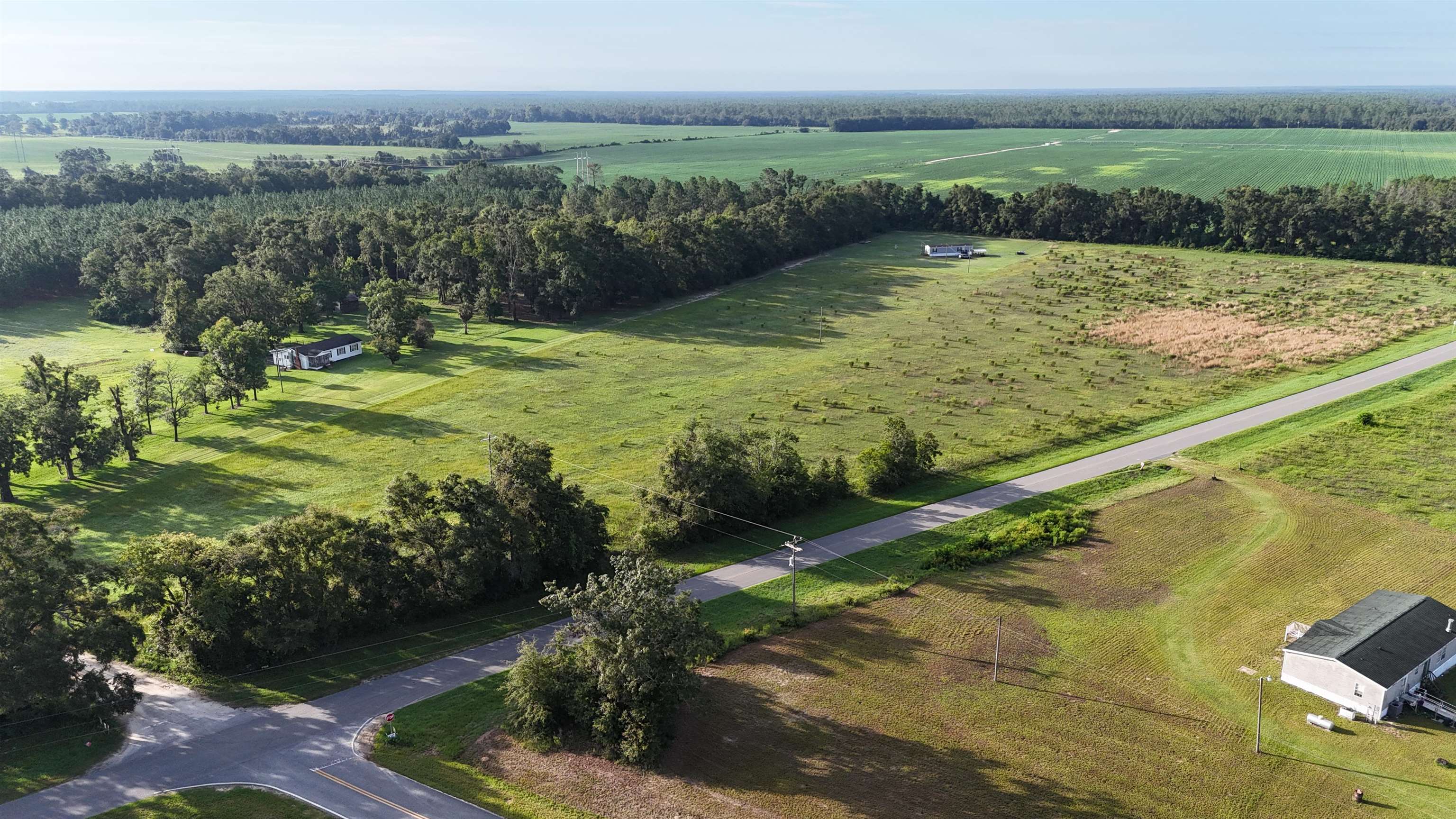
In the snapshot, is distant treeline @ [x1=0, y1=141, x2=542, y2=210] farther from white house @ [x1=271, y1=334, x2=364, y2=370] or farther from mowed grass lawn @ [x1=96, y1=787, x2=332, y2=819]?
mowed grass lawn @ [x1=96, y1=787, x2=332, y2=819]

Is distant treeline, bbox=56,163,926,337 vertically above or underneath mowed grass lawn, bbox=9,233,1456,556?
above

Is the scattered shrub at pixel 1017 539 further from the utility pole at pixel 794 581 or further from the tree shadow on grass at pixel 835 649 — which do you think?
the tree shadow on grass at pixel 835 649

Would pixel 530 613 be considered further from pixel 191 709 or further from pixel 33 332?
pixel 33 332

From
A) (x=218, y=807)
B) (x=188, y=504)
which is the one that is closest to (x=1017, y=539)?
(x=218, y=807)

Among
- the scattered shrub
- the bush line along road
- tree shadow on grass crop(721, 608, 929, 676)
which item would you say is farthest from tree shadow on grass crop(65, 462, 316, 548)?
the scattered shrub

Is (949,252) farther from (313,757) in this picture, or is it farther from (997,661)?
(313,757)

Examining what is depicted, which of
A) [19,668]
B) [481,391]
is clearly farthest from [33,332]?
[19,668]

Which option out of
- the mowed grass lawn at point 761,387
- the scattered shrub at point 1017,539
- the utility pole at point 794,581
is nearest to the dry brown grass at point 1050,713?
the scattered shrub at point 1017,539
